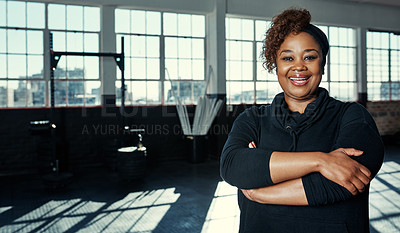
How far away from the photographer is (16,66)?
6.15 meters

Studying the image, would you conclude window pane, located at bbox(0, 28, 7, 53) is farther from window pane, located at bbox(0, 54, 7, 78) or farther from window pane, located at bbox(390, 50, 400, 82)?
window pane, located at bbox(390, 50, 400, 82)

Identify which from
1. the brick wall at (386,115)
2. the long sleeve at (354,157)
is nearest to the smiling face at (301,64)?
the long sleeve at (354,157)

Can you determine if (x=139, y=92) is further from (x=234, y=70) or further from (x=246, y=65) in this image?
(x=246, y=65)

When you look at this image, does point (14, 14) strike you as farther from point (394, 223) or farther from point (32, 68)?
point (394, 223)

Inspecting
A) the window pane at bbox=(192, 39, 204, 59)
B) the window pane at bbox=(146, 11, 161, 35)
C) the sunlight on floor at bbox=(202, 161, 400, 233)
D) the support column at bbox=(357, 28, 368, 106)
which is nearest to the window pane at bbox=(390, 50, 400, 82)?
the support column at bbox=(357, 28, 368, 106)

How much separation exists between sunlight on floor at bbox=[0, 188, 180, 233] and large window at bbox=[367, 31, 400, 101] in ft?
24.0

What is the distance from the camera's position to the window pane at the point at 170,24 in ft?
23.4

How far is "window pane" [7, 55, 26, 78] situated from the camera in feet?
20.1

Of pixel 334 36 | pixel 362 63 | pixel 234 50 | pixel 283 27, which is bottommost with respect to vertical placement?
pixel 283 27

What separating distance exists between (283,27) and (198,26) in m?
6.54

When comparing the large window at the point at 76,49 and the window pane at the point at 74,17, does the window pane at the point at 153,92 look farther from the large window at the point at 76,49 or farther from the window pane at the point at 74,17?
the window pane at the point at 74,17

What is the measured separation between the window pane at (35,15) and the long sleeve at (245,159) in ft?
20.3

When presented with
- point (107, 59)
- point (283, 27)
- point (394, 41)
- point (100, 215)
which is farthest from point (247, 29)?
point (283, 27)

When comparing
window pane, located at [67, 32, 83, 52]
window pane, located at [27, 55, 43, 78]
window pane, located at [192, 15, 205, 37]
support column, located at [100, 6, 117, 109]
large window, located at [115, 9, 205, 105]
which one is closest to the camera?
window pane, located at [27, 55, 43, 78]
